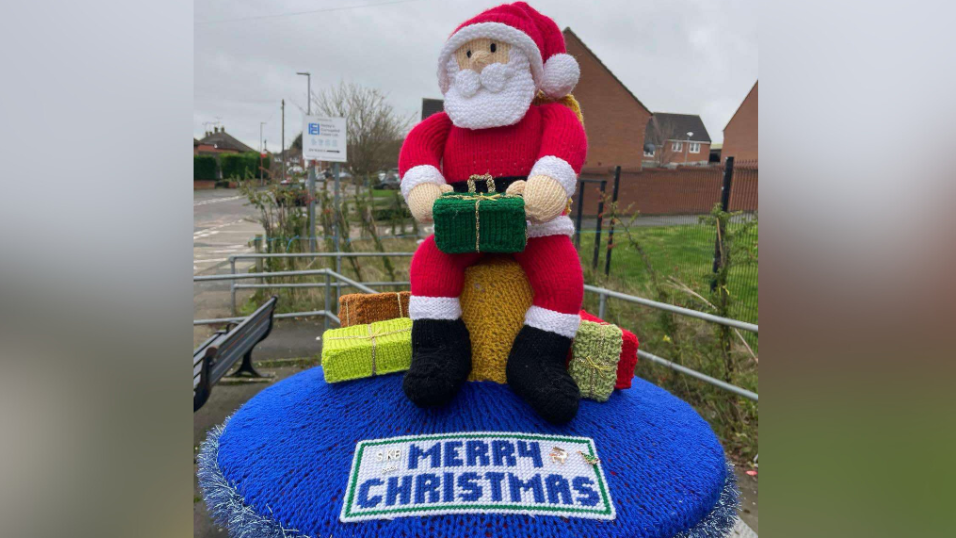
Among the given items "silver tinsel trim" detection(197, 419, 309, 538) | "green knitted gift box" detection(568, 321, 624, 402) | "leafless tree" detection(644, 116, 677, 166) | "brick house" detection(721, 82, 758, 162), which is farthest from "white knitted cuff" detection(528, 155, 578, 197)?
"leafless tree" detection(644, 116, 677, 166)

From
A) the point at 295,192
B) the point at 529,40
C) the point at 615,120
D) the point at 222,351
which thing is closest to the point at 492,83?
the point at 529,40

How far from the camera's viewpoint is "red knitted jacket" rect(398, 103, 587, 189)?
4.36 ft

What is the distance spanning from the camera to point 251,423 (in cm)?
130

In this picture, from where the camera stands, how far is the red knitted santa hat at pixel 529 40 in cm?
129

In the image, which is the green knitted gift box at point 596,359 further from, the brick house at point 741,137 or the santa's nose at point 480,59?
the brick house at point 741,137

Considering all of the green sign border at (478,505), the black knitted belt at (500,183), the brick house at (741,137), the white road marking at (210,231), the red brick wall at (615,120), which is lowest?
the green sign border at (478,505)

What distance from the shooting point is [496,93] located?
1.31 metres

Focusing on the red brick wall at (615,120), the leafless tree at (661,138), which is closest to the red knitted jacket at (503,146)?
the leafless tree at (661,138)

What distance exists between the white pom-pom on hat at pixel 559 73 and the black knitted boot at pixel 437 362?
736 millimetres

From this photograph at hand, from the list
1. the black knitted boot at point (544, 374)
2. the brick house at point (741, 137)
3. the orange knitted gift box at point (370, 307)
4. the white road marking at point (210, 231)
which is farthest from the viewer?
the white road marking at point (210, 231)

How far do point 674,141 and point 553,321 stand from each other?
936cm
